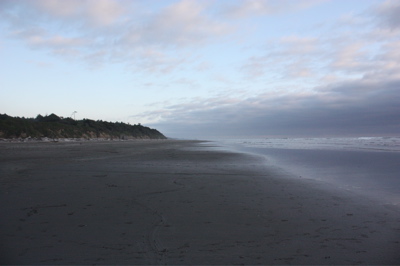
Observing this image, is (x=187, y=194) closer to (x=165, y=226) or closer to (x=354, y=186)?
(x=165, y=226)

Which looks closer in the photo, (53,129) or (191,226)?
(191,226)

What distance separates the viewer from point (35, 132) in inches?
1468

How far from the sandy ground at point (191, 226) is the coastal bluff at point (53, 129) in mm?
31928

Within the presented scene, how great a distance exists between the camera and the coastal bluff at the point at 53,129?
34531 millimetres

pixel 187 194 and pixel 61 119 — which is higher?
pixel 61 119

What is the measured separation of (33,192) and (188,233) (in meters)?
4.90

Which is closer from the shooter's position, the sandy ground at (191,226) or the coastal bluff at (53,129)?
the sandy ground at (191,226)

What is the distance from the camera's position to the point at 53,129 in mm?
42719

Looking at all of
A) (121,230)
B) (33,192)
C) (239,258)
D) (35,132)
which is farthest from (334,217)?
(35,132)

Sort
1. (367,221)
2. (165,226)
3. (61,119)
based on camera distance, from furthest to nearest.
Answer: (61,119) < (367,221) < (165,226)

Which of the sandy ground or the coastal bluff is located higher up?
the coastal bluff

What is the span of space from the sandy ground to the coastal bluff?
31.9 m

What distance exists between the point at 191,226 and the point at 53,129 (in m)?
44.3

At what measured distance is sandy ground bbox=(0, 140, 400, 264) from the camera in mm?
3539
